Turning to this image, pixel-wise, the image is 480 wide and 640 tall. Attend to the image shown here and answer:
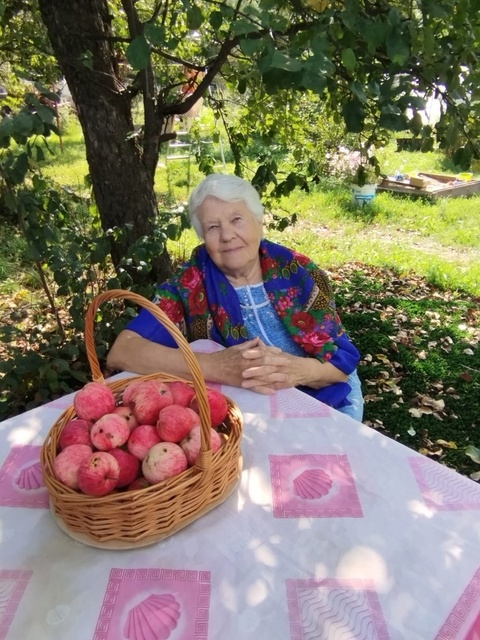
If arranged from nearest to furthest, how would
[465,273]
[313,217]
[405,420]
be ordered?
1. [405,420]
2. [465,273]
3. [313,217]

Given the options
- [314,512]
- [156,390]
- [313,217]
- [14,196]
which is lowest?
[313,217]

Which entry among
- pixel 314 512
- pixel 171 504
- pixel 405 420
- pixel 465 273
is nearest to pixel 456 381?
pixel 405 420

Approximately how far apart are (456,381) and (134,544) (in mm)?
3071

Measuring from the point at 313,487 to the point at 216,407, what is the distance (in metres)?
0.32

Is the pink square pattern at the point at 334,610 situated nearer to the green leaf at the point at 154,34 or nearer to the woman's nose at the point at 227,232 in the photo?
the woman's nose at the point at 227,232

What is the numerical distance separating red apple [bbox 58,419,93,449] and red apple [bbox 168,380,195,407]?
24 centimetres

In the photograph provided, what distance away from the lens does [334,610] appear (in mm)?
920

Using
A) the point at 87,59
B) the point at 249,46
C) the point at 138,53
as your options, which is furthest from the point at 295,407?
the point at 87,59

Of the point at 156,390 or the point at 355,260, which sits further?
the point at 355,260

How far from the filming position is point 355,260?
19.1 feet

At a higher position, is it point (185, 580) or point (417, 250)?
point (185, 580)

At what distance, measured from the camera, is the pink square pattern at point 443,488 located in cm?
114

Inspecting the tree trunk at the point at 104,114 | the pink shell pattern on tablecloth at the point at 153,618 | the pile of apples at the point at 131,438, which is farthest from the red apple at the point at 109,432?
the tree trunk at the point at 104,114

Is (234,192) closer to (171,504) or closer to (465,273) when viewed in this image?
(171,504)
